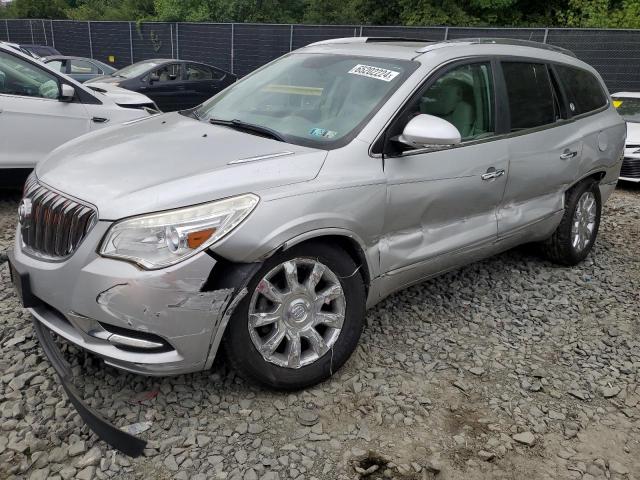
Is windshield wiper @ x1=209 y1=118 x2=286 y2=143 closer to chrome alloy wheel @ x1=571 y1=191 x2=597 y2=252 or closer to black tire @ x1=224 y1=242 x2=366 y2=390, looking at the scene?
black tire @ x1=224 y1=242 x2=366 y2=390

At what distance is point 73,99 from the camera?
583 cm

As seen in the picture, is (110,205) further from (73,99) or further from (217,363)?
(73,99)

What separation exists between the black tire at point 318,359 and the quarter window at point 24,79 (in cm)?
406

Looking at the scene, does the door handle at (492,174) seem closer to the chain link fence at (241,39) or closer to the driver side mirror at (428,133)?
the driver side mirror at (428,133)

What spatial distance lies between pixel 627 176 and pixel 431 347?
6.25 metres

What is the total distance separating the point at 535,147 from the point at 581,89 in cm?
110

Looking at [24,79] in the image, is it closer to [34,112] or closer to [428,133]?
[34,112]

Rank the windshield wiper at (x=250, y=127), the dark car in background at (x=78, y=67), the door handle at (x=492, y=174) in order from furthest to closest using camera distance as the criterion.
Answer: the dark car in background at (x=78, y=67) < the door handle at (x=492, y=174) < the windshield wiper at (x=250, y=127)

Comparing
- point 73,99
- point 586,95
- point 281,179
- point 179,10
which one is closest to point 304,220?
point 281,179

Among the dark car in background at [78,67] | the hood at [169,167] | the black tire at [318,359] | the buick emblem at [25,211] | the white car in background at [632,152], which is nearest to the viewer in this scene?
the hood at [169,167]

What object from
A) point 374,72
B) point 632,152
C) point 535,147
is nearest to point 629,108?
point 632,152

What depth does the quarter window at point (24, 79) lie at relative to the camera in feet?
18.1

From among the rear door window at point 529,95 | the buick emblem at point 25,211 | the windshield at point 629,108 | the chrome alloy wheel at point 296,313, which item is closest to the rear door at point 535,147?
the rear door window at point 529,95

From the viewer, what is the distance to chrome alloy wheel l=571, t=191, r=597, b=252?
192 inches
